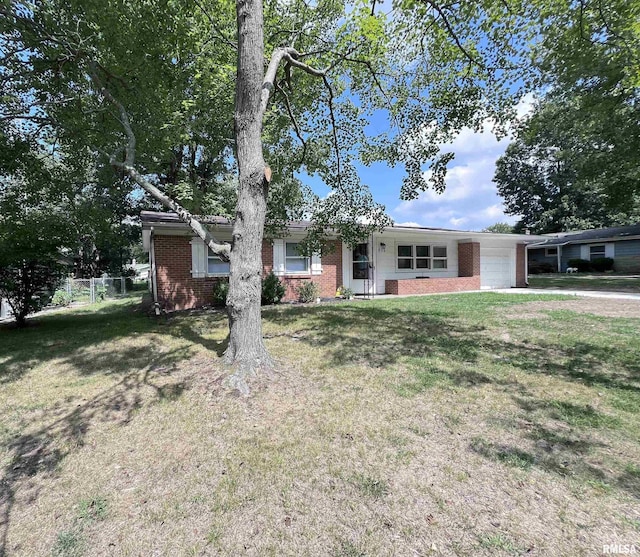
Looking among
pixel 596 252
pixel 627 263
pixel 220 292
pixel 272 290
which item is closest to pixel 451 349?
pixel 272 290

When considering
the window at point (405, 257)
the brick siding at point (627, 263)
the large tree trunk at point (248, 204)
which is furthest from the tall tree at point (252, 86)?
the brick siding at point (627, 263)

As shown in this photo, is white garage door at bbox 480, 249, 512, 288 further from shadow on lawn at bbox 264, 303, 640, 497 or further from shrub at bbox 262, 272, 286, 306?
shrub at bbox 262, 272, 286, 306

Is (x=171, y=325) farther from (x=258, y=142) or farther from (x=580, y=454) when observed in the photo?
(x=580, y=454)

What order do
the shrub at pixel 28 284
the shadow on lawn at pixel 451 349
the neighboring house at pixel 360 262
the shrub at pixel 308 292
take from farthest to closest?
the shrub at pixel 308 292, the neighboring house at pixel 360 262, the shrub at pixel 28 284, the shadow on lawn at pixel 451 349

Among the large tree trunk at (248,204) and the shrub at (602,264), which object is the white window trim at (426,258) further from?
the shrub at (602,264)

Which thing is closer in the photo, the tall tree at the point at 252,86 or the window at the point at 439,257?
the tall tree at the point at 252,86

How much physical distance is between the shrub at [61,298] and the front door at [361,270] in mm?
12833

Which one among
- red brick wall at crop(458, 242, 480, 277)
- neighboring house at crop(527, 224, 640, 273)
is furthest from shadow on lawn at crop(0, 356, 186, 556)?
neighboring house at crop(527, 224, 640, 273)

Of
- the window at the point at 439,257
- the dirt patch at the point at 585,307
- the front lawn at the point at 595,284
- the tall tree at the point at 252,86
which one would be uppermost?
the tall tree at the point at 252,86

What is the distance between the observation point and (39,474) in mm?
2732

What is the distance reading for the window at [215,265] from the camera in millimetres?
11430

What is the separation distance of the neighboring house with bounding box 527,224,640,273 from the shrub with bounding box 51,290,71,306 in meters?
27.0

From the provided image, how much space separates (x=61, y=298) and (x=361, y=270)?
13610 millimetres

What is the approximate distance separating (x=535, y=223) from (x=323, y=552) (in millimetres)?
45924
